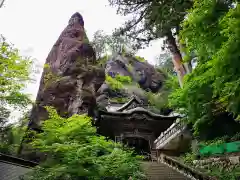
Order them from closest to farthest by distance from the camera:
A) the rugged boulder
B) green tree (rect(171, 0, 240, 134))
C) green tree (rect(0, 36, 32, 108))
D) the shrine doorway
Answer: green tree (rect(171, 0, 240, 134))
green tree (rect(0, 36, 32, 108))
the shrine doorway
the rugged boulder

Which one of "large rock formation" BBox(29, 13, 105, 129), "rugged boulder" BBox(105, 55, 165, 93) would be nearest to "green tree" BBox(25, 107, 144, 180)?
"large rock formation" BBox(29, 13, 105, 129)

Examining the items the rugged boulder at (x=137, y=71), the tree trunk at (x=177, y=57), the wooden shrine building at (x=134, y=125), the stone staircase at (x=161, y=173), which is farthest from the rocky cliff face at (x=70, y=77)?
the rugged boulder at (x=137, y=71)

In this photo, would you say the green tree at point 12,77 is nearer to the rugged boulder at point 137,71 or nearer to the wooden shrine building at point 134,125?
the wooden shrine building at point 134,125

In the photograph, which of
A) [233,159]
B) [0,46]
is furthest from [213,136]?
[0,46]

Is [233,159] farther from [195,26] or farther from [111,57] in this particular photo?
[111,57]

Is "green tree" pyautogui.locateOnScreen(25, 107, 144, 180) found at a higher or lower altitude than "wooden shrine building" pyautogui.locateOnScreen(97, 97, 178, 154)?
lower

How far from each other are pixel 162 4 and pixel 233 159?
809 centimetres

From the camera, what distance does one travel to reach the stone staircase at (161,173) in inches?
433

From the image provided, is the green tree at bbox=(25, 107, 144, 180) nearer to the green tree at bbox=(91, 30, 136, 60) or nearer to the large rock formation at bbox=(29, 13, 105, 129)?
the large rock formation at bbox=(29, 13, 105, 129)

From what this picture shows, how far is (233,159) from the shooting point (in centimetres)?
989

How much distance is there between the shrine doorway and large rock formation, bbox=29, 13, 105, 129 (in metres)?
5.72

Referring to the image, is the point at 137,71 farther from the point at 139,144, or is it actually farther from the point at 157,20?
the point at 157,20

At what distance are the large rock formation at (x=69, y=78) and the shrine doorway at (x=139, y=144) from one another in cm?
572

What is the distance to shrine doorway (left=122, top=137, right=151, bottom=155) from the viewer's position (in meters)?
18.8
